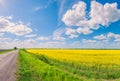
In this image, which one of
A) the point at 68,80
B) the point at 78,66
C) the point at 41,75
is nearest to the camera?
the point at 68,80

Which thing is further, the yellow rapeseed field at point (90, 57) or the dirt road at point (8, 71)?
the yellow rapeseed field at point (90, 57)

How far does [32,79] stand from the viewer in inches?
551

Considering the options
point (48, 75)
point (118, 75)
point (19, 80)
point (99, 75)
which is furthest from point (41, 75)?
point (118, 75)

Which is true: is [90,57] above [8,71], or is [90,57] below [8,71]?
above

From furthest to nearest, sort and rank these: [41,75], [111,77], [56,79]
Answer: [111,77]
[41,75]
[56,79]

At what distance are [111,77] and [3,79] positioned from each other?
27.0 ft

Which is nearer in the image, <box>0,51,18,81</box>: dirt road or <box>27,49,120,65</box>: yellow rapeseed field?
<box>0,51,18,81</box>: dirt road

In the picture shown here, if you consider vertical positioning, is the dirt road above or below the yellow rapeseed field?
below

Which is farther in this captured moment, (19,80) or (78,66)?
(78,66)

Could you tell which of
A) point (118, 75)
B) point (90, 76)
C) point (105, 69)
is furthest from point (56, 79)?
point (105, 69)

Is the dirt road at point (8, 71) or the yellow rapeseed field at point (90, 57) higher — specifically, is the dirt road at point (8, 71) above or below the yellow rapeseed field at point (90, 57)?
below

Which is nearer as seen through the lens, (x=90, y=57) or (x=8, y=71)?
(x=8, y=71)

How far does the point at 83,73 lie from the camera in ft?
60.7

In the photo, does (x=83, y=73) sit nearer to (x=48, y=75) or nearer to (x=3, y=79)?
(x=48, y=75)
